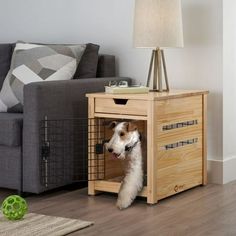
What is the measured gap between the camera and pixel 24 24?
4590 millimetres

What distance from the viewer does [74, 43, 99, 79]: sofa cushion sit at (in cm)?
394

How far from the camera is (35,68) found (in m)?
3.78

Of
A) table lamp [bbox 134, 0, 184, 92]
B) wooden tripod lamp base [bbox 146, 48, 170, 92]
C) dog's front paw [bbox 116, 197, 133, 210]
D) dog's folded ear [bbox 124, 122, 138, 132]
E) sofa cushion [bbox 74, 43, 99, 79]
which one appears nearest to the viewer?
dog's front paw [bbox 116, 197, 133, 210]

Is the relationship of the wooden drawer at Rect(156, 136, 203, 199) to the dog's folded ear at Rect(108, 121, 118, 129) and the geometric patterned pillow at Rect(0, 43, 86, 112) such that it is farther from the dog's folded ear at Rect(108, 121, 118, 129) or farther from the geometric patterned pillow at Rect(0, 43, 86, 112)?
the geometric patterned pillow at Rect(0, 43, 86, 112)

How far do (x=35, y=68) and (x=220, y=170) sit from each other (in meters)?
1.24

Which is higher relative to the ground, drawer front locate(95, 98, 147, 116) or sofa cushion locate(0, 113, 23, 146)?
drawer front locate(95, 98, 147, 116)

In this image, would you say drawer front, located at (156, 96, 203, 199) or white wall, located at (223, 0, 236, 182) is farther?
white wall, located at (223, 0, 236, 182)

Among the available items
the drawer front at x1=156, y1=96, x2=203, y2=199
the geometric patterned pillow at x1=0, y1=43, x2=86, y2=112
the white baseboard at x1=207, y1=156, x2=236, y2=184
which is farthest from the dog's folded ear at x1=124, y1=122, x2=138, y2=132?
the white baseboard at x1=207, y1=156, x2=236, y2=184

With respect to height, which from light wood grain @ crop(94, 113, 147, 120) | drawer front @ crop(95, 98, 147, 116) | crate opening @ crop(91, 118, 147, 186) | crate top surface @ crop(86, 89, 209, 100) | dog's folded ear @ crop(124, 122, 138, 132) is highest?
crate top surface @ crop(86, 89, 209, 100)

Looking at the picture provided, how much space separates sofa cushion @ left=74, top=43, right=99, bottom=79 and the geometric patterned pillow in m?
0.06

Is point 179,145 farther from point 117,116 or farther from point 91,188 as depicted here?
point 91,188

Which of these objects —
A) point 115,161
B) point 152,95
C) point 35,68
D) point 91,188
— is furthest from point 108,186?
point 35,68

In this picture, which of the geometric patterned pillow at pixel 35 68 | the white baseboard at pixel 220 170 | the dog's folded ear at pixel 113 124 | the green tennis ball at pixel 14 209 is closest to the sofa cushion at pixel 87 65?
the geometric patterned pillow at pixel 35 68

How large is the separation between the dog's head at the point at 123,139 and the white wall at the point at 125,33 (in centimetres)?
70
